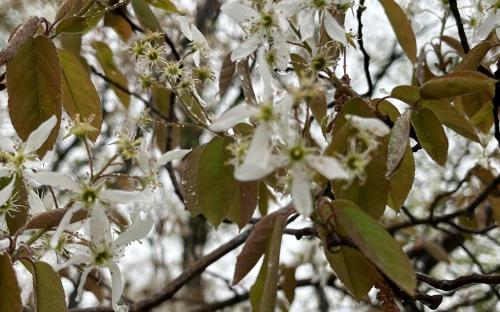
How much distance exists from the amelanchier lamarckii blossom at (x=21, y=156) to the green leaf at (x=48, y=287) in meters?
0.13

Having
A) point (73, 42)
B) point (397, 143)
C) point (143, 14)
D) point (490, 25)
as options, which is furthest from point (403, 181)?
point (73, 42)

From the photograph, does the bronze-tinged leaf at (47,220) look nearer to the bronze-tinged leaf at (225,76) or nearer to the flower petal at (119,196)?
the flower petal at (119,196)

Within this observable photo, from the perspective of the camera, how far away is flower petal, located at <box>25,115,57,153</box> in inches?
44.8

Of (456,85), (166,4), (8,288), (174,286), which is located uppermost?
(166,4)

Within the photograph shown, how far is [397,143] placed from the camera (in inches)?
41.3

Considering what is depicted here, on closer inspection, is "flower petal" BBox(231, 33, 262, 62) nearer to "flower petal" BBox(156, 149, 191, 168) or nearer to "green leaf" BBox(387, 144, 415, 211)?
"flower petal" BBox(156, 149, 191, 168)

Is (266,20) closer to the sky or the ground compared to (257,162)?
closer to the sky

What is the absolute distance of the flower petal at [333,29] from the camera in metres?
1.27

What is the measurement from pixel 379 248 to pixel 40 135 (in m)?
0.56

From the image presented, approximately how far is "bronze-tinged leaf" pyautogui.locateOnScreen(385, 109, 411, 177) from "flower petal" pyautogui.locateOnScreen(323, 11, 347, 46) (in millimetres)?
239

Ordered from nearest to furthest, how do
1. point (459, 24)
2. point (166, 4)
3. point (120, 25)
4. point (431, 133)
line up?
point (431, 133), point (459, 24), point (166, 4), point (120, 25)

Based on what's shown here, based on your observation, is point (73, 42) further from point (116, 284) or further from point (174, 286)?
point (116, 284)

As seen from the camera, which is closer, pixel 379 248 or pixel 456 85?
pixel 379 248

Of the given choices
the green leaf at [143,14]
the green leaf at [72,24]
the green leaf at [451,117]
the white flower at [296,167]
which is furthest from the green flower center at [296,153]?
the green leaf at [143,14]
